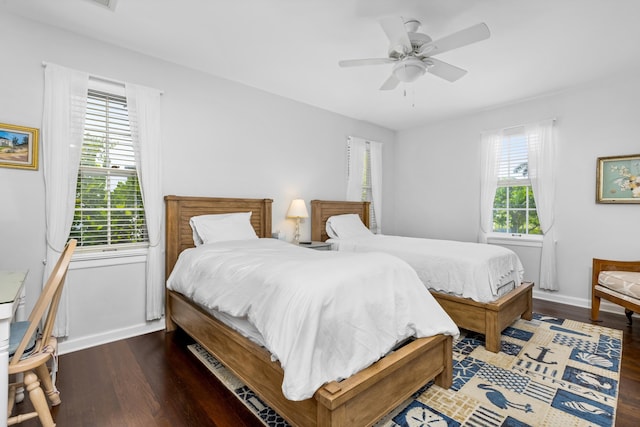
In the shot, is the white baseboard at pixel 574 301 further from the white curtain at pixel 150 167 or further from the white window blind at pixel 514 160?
the white curtain at pixel 150 167

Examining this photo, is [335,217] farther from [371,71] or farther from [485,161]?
[485,161]

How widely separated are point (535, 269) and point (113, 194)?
507 cm

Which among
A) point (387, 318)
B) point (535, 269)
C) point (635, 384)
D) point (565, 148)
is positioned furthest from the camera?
point (535, 269)

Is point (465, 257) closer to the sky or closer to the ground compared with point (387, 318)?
closer to the sky

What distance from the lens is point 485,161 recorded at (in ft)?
14.8

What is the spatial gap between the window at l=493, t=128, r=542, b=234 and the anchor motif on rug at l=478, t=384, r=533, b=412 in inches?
116

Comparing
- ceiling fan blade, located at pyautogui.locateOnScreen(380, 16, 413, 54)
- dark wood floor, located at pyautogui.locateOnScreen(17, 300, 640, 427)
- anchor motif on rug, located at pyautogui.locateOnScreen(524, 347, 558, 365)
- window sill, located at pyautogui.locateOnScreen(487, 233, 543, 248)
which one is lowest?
dark wood floor, located at pyautogui.locateOnScreen(17, 300, 640, 427)

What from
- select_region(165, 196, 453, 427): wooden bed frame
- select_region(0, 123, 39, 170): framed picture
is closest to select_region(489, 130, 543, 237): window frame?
select_region(165, 196, 453, 427): wooden bed frame

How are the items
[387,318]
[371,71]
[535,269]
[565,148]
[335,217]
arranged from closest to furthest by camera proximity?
1. [387,318]
2. [371,71]
3. [565,148]
4. [535,269]
5. [335,217]

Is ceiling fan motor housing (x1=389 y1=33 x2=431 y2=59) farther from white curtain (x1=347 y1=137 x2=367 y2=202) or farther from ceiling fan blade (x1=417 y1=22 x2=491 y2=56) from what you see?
white curtain (x1=347 y1=137 x2=367 y2=202)

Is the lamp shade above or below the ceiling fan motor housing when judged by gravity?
below

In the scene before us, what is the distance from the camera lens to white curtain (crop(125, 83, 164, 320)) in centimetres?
287

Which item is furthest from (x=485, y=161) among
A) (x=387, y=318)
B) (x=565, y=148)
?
(x=387, y=318)

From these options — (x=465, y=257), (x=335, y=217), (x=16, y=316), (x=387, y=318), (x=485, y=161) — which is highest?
(x=485, y=161)
